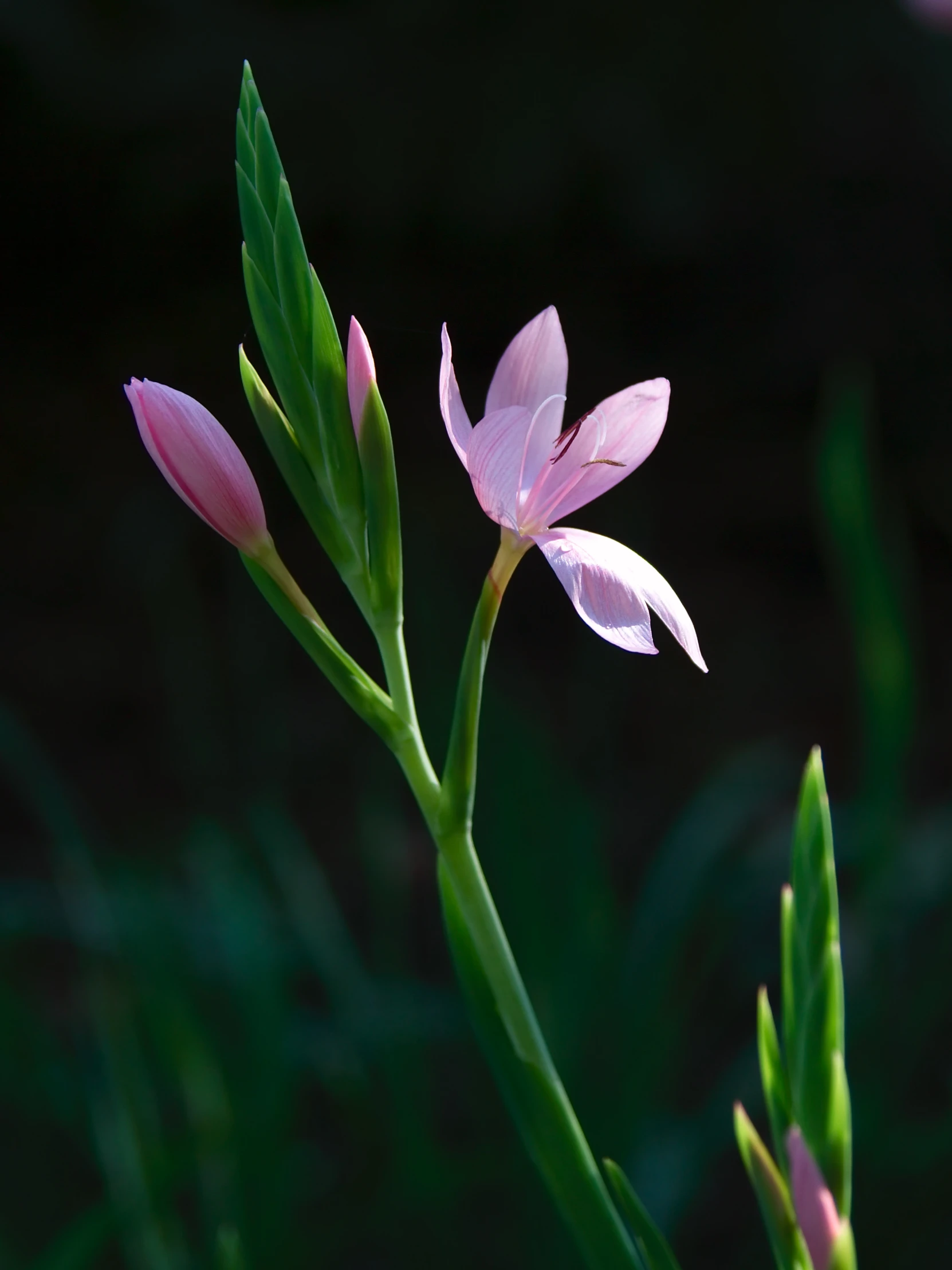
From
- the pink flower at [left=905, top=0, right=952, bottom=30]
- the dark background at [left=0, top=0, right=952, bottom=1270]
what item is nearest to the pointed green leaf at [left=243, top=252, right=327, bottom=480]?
the dark background at [left=0, top=0, right=952, bottom=1270]

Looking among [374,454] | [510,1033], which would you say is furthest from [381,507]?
[510,1033]

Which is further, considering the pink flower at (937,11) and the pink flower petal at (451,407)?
the pink flower at (937,11)

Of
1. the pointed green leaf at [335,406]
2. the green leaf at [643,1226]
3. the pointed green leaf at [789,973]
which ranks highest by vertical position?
the pointed green leaf at [335,406]

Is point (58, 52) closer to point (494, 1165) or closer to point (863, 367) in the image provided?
point (863, 367)

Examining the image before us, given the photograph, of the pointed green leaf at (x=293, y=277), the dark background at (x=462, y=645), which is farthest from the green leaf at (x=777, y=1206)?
the dark background at (x=462, y=645)

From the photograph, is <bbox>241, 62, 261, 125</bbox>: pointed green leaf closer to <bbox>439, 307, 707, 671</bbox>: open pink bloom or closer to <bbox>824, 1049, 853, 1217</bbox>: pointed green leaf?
<bbox>439, 307, 707, 671</bbox>: open pink bloom

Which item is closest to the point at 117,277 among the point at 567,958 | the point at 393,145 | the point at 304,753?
the point at 393,145

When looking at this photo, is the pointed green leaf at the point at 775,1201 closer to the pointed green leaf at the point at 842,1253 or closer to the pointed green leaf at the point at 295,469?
the pointed green leaf at the point at 842,1253
